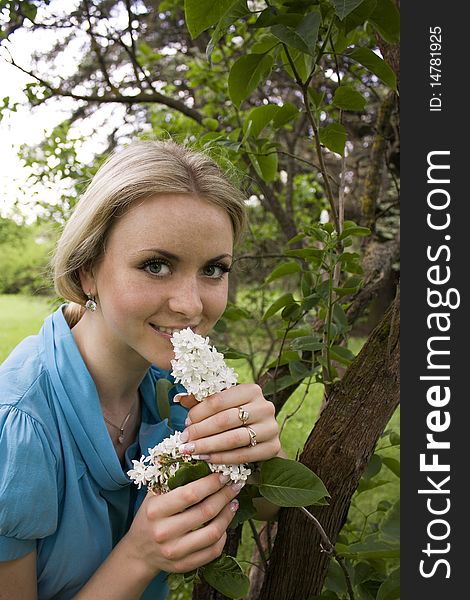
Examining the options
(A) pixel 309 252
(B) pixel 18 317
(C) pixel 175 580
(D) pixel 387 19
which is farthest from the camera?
(B) pixel 18 317

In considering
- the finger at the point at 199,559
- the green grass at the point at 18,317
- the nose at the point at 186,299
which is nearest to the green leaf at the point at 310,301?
the nose at the point at 186,299

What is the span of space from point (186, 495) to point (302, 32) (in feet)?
2.36

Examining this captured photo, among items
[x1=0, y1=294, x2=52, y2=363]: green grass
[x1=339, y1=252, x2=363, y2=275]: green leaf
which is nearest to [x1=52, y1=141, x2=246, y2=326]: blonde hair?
[x1=339, y1=252, x2=363, y2=275]: green leaf

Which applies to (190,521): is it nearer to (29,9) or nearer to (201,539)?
(201,539)

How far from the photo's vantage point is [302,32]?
102cm

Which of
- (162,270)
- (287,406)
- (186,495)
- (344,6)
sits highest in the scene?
(287,406)

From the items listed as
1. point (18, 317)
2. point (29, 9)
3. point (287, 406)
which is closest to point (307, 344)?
point (29, 9)

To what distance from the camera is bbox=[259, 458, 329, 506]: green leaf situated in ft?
3.14

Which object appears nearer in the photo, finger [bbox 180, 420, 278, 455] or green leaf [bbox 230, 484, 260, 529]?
finger [bbox 180, 420, 278, 455]

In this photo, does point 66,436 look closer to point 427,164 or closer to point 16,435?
point 16,435

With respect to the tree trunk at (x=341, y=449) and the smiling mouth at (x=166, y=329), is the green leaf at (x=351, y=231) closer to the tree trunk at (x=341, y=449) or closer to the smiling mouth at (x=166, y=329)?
the tree trunk at (x=341, y=449)

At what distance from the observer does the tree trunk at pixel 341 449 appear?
A: 1.19 m

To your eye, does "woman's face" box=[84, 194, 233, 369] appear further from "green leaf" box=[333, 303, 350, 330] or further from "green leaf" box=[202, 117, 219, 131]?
"green leaf" box=[202, 117, 219, 131]

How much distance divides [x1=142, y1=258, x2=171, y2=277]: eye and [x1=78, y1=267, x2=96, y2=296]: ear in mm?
176
